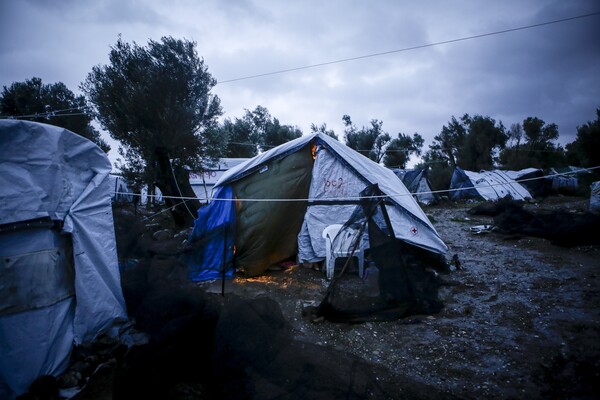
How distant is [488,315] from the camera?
376cm

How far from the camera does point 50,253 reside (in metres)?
2.65

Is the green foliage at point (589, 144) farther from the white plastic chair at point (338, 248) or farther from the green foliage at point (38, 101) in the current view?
the green foliage at point (38, 101)

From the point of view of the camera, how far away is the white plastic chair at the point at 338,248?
459cm

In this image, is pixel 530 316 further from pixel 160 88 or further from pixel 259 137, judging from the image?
pixel 259 137

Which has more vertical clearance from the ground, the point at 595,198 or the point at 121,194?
the point at 121,194

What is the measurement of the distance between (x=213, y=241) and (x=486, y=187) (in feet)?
63.6

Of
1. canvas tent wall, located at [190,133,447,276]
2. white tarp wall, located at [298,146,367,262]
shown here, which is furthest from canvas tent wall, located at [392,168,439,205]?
white tarp wall, located at [298,146,367,262]

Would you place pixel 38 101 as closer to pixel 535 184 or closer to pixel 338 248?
pixel 338 248

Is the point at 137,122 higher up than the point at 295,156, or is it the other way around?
the point at 137,122

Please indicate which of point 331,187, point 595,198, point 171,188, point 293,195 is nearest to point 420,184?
point 595,198

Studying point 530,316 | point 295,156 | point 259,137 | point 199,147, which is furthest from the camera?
point 259,137

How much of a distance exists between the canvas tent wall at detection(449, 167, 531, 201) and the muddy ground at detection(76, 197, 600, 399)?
12467 mm

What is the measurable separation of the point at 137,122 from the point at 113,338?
872cm

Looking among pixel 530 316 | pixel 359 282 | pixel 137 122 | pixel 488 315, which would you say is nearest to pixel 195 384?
pixel 359 282
